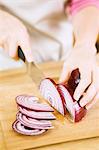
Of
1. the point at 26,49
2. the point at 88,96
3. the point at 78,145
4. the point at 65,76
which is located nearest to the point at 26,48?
the point at 26,49

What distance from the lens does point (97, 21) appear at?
53.7 inches

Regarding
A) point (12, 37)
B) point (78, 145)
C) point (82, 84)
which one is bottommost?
point (78, 145)

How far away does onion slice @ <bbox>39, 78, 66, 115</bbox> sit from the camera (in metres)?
1.10

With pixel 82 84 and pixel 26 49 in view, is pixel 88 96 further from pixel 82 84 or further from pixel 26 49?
pixel 26 49

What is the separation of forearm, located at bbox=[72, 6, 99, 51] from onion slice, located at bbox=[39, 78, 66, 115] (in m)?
0.23

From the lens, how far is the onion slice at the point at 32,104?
41.9 inches

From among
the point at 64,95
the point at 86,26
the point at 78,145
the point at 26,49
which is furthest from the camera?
the point at 86,26

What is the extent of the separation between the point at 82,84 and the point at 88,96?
0.04m

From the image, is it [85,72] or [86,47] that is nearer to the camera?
[85,72]

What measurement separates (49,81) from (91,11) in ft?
1.27

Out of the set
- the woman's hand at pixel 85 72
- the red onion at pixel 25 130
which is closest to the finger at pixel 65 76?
the woman's hand at pixel 85 72

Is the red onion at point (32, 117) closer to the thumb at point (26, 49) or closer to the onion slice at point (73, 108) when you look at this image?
the onion slice at point (73, 108)

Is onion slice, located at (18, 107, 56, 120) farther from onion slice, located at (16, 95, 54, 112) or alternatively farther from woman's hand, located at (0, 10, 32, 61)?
woman's hand, located at (0, 10, 32, 61)

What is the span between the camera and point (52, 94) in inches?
44.1
